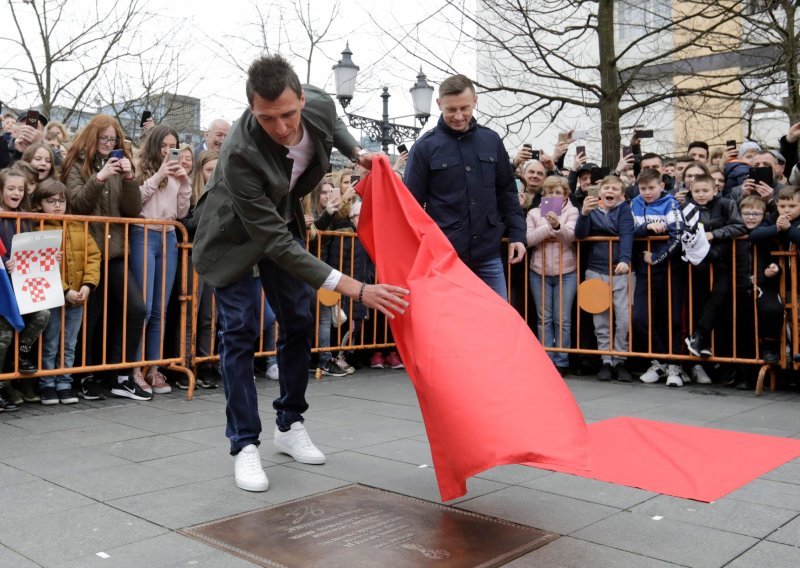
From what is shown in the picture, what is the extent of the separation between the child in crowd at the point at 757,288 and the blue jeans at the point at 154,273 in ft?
16.8

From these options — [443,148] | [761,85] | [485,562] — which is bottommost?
[485,562]

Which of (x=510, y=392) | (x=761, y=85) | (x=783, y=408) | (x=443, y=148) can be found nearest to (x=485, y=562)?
(x=510, y=392)

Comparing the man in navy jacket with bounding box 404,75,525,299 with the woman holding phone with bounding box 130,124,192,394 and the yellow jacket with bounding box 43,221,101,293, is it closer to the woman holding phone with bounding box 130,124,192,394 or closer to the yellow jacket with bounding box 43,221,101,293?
the woman holding phone with bounding box 130,124,192,394

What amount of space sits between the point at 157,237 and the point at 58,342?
4.00 feet

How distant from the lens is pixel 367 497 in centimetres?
386

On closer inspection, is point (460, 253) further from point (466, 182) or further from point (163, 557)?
point (163, 557)

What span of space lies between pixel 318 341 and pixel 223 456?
139 inches

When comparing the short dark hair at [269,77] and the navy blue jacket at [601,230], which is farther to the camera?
the navy blue jacket at [601,230]

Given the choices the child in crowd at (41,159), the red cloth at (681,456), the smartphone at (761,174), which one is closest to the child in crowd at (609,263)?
the smartphone at (761,174)

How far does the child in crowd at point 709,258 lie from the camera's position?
750 cm

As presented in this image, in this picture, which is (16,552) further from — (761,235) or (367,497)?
(761,235)

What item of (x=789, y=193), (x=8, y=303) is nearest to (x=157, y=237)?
(x=8, y=303)

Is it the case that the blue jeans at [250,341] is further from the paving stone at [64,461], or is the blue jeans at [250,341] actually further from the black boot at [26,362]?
the black boot at [26,362]

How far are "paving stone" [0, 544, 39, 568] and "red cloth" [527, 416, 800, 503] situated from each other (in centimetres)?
214
